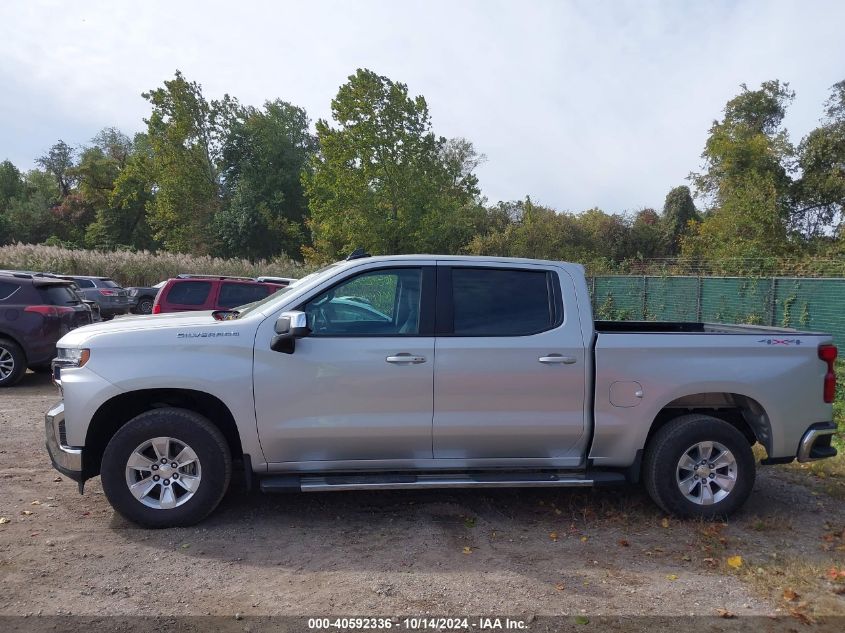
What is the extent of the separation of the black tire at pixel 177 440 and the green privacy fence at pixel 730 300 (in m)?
11.1

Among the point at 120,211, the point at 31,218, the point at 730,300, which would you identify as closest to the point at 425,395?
the point at 730,300

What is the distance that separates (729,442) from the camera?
4.96m

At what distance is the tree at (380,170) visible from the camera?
3312cm

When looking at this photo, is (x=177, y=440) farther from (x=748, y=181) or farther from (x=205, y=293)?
(x=748, y=181)

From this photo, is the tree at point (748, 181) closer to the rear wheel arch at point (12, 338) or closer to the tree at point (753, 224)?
the tree at point (753, 224)

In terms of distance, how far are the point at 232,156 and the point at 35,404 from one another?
4495cm

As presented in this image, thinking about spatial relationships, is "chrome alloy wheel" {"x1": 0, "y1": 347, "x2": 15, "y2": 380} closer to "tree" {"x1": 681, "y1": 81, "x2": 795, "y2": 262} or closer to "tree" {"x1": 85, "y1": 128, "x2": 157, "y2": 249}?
"tree" {"x1": 681, "y1": 81, "x2": 795, "y2": 262}

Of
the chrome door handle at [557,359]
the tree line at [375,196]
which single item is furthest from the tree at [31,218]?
the chrome door handle at [557,359]

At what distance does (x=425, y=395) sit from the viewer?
4.72 meters

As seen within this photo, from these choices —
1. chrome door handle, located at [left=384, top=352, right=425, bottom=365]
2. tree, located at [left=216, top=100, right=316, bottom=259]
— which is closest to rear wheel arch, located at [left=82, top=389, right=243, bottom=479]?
chrome door handle, located at [left=384, top=352, right=425, bottom=365]

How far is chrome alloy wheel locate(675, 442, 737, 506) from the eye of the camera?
4984 millimetres

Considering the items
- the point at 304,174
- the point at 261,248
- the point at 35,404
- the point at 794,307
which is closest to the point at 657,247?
the point at 304,174

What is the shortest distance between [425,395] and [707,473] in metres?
2.22

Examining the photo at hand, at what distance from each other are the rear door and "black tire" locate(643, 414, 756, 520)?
61 centimetres
